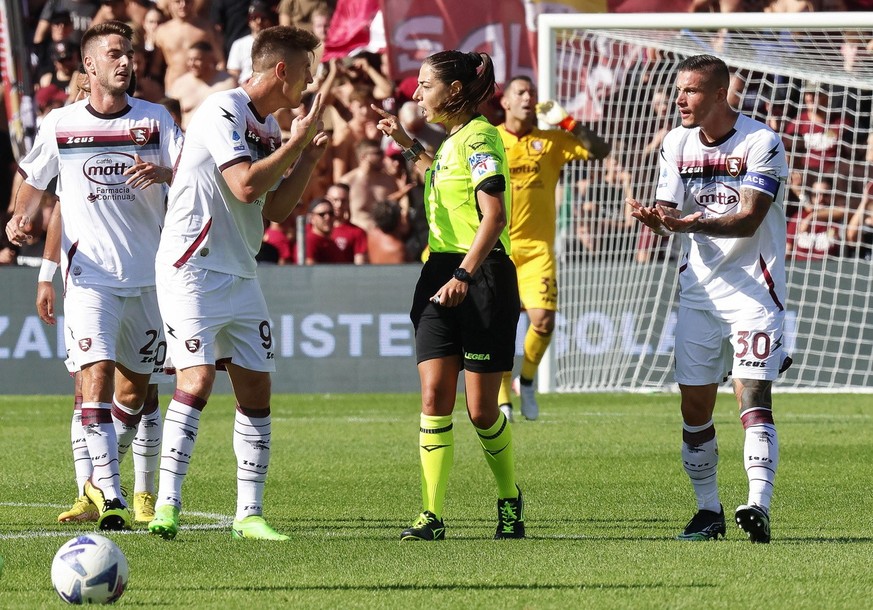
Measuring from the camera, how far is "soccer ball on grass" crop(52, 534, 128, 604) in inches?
200

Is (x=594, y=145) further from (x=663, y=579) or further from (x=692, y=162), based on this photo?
(x=663, y=579)

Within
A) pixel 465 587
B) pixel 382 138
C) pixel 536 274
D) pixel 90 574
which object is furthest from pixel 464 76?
pixel 382 138

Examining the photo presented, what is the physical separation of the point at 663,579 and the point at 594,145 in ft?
23.6

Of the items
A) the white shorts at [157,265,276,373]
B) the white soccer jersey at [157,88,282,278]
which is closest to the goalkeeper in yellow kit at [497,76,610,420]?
the white shorts at [157,265,276,373]

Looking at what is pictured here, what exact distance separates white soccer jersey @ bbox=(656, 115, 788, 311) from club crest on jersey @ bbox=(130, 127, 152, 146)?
2634 mm

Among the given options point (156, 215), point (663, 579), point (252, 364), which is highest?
point (156, 215)

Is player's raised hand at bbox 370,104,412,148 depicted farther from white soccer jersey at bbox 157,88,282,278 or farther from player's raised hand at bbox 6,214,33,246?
player's raised hand at bbox 6,214,33,246

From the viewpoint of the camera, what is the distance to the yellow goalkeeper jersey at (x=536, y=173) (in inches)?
502

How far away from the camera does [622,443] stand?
1126 cm

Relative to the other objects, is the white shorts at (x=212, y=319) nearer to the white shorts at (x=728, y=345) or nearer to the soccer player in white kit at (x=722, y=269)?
the soccer player in white kit at (x=722, y=269)

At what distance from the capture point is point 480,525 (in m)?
7.47

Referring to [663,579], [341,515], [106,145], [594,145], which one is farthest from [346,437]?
[663,579]

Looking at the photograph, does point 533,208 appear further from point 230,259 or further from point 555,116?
point 230,259

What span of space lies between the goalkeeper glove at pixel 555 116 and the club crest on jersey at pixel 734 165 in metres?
5.29
